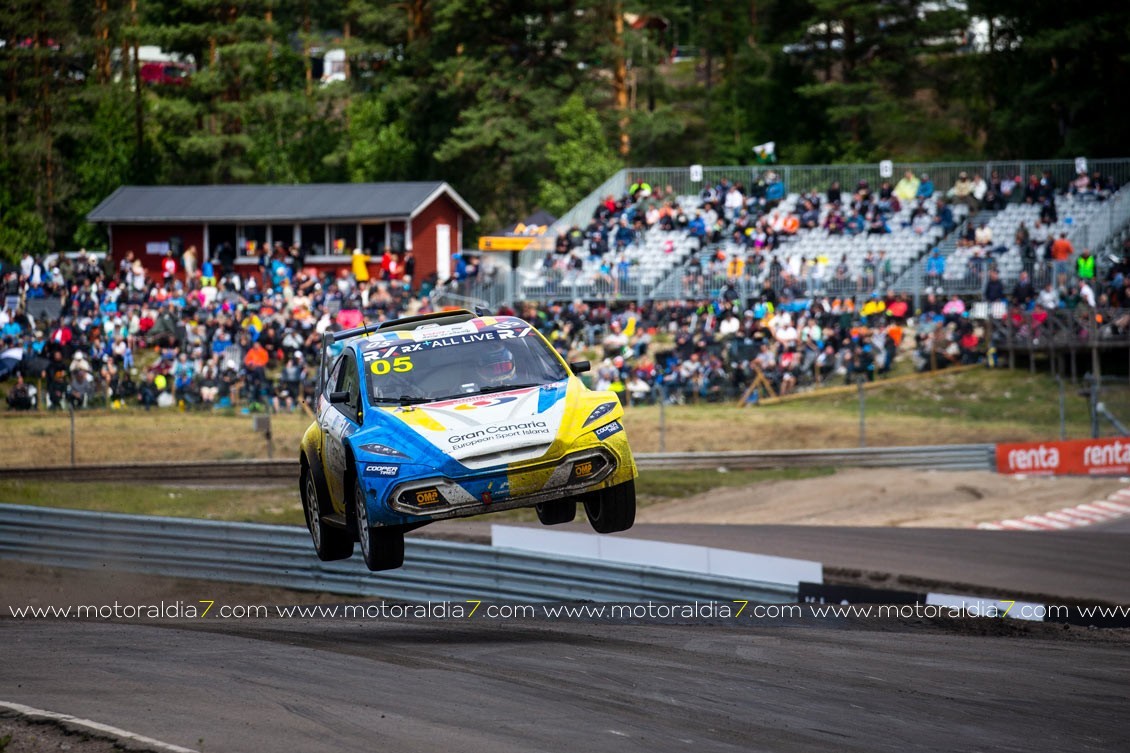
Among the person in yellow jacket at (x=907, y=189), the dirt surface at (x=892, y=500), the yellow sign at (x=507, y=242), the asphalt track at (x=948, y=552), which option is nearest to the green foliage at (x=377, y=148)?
the yellow sign at (x=507, y=242)

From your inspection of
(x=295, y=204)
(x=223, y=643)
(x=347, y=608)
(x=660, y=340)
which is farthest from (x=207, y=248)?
(x=223, y=643)

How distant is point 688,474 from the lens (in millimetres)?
26078

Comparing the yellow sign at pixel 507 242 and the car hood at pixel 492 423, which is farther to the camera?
the yellow sign at pixel 507 242

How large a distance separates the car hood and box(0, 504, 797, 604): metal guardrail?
668cm

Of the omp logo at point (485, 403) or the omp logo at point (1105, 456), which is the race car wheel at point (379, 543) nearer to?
the omp logo at point (485, 403)

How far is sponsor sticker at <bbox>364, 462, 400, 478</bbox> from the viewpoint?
8664 millimetres

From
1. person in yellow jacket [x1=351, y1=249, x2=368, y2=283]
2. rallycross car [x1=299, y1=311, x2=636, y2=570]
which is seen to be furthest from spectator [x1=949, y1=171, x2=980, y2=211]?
rallycross car [x1=299, y1=311, x2=636, y2=570]

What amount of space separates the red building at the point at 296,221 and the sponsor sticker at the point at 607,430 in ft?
119

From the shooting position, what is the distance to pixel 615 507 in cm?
895

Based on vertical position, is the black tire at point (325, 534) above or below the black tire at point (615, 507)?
below

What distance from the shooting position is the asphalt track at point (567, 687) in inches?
341

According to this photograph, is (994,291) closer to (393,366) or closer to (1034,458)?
(1034,458)

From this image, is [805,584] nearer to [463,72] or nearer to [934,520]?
[934,520]

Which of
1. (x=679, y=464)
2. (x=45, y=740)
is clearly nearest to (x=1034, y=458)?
(x=679, y=464)
